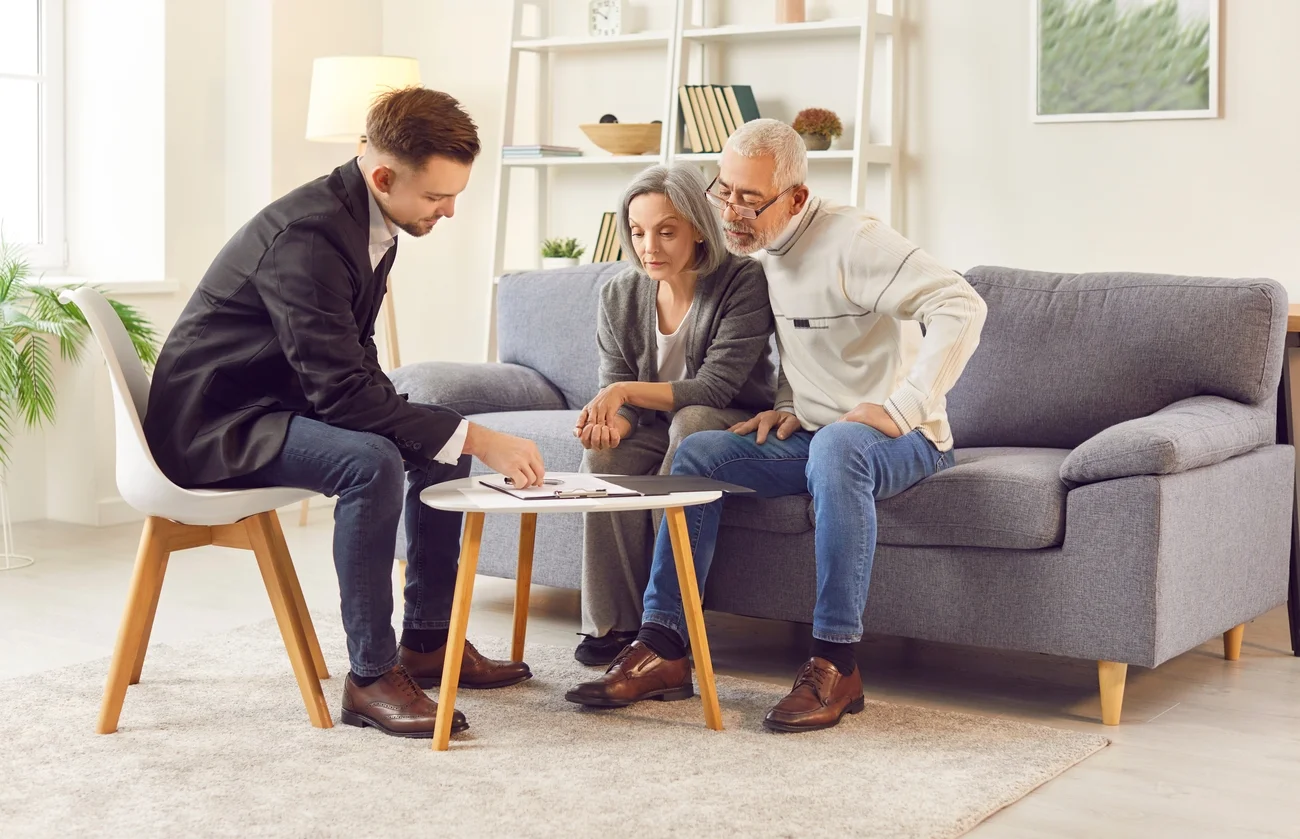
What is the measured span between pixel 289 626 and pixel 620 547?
0.71 metres

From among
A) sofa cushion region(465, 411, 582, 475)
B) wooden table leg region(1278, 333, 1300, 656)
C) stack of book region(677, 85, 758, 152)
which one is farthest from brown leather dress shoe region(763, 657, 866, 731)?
stack of book region(677, 85, 758, 152)

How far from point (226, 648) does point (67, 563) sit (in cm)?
119

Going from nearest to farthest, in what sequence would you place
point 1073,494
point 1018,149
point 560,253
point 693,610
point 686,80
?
point 693,610 < point 1073,494 < point 1018,149 < point 686,80 < point 560,253

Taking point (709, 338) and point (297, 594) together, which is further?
point (709, 338)

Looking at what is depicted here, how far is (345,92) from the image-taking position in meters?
4.61

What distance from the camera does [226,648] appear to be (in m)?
3.05

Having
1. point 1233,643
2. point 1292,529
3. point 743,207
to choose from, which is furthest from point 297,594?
point 1292,529

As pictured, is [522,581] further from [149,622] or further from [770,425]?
[149,622]

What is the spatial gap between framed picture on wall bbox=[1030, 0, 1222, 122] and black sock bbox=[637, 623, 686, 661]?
2.12m

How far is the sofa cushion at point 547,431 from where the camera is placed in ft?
10.5

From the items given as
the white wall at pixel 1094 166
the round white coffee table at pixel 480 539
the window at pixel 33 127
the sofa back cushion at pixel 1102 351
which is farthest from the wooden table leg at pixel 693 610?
the window at pixel 33 127

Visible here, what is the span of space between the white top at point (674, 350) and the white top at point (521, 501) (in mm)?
572

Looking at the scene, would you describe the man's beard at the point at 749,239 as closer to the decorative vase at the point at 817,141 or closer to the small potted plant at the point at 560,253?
the decorative vase at the point at 817,141

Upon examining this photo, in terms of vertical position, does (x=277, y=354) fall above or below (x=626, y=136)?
below
